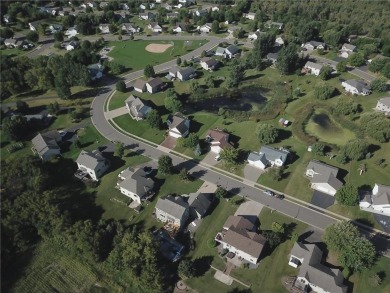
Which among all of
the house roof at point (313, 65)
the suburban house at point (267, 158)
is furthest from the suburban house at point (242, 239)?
the house roof at point (313, 65)

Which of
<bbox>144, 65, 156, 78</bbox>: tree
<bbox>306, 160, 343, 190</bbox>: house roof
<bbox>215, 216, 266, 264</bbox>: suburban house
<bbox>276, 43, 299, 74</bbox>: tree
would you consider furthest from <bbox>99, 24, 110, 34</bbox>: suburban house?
<bbox>215, 216, 266, 264</bbox>: suburban house

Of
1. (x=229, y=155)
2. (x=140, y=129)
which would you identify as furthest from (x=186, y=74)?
(x=229, y=155)

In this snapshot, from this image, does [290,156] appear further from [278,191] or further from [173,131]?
[173,131]

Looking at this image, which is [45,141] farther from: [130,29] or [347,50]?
[347,50]

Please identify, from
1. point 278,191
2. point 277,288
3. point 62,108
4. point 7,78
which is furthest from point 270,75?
point 7,78

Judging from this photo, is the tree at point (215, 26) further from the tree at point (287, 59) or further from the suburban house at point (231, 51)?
the tree at point (287, 59)
